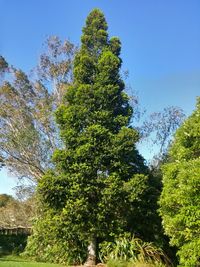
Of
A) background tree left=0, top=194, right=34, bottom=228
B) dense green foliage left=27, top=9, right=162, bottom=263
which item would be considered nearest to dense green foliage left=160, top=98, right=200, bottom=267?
dense green foliage left=27, top=9, right=162, bottom=263

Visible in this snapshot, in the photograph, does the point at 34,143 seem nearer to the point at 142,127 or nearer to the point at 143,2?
the point at 142,127

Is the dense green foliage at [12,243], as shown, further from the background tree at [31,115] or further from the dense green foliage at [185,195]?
the dense green foliage at [185,195]

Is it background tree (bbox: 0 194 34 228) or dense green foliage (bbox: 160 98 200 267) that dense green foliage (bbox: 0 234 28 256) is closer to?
background tree (bbox: 0 194 34 228)

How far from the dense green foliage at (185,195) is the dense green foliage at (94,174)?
1.95m

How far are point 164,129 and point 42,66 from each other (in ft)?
25.4

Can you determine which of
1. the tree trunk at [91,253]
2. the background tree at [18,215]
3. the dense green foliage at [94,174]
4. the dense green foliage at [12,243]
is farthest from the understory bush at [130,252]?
the dense green foliage at [12,243]

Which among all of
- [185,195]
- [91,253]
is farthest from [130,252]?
[185,195]

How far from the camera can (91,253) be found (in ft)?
49.3

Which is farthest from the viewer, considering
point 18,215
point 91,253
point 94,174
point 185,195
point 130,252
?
point 18,215

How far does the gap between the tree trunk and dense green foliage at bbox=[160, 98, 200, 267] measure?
307 cm

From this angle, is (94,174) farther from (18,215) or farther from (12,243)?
(12,243)

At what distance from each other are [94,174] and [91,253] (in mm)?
A: 2936

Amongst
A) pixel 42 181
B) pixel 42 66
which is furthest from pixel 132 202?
pixel 42 66

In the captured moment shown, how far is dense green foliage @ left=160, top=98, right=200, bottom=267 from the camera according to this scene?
1164 cm
